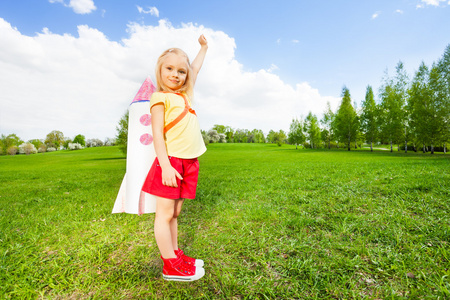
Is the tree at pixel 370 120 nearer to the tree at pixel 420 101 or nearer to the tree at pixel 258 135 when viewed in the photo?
the tree at pixel 420 101

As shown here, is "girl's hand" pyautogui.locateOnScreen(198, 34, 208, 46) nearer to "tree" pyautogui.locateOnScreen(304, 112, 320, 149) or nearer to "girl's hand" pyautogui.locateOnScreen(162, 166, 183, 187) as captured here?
"girl's hand" pyautogui.locateOnScreen(162, 166, 183, 187)

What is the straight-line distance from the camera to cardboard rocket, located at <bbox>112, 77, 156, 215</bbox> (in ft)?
8.36

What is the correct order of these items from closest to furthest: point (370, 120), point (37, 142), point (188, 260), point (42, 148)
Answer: point (188, 260) < point (370, 120) < point (42, 148) < point (37, 142)

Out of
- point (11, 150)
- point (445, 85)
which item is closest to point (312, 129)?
point (445, 85)

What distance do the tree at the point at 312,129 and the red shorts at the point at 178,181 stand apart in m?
52.3

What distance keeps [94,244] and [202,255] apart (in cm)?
177

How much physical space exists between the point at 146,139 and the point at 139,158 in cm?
26

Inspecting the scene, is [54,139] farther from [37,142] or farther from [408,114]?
[408,114]

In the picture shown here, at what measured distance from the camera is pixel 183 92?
7.51 feet

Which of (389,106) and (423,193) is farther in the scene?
(389,106)

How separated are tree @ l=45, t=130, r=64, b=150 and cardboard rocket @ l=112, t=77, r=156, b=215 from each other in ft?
307

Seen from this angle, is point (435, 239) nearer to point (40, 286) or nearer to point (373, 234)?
point (373, 234)

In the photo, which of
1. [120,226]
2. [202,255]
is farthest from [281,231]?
[120,226]

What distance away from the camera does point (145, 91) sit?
2680 mm
